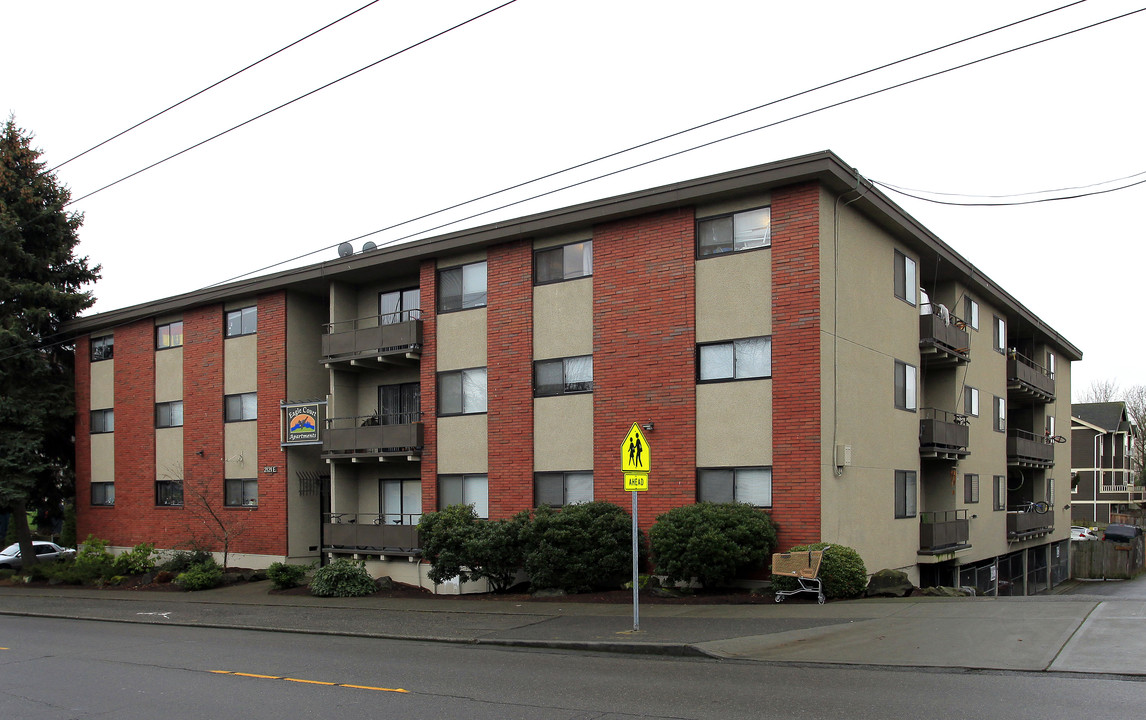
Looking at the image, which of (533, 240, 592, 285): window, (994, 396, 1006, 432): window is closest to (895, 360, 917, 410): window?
(533, 240, 592, 285): window

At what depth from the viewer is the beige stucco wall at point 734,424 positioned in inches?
726

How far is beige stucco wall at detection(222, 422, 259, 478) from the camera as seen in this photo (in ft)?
90.8

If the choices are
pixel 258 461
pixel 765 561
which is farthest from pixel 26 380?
pixel 765 561

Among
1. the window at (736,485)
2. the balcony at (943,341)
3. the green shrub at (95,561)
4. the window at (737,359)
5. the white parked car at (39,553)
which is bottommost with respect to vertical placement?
the white parked car at (39,553)

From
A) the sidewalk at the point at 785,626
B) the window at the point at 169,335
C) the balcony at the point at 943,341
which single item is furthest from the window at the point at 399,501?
the balcony at the point at 943,341

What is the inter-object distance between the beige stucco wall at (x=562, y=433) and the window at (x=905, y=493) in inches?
290

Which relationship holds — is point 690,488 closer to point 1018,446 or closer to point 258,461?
point 258,461

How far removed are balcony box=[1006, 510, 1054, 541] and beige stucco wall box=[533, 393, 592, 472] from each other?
17.8m

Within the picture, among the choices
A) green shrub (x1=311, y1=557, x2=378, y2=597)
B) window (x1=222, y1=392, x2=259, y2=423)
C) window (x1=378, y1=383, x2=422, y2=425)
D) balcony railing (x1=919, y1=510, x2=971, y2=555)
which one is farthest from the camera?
window (x1=222, y1=392, x2=259, y2=423)

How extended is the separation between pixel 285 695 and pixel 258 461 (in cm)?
1830

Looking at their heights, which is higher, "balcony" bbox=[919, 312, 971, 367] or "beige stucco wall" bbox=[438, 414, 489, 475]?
"balcony" bbox=[919, 312, 971, 367]

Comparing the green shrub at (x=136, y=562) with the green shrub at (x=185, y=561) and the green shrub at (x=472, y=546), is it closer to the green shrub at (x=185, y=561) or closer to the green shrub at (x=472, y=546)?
the green shrub at (x=185, y=561)

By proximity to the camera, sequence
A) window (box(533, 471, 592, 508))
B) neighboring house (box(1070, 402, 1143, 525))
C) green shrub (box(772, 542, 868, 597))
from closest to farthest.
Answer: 1. green shrub (box(772, 542, 868, 597))
2. window (box(533, 471, 592, 508))
3. neighboring house (box(1070, 402, 1143, 525))

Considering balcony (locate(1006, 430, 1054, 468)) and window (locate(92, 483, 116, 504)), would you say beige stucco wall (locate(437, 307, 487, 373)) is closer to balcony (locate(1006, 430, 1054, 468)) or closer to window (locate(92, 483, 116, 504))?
window (locate(92, 483, 116, 504))
